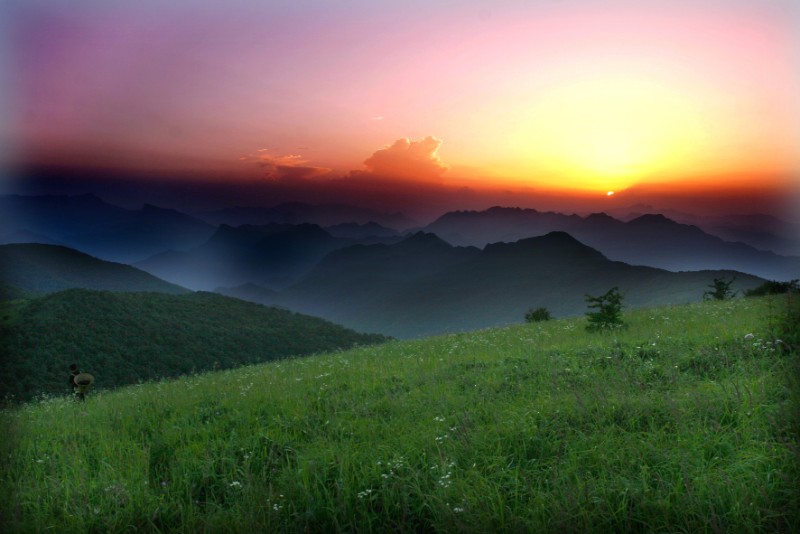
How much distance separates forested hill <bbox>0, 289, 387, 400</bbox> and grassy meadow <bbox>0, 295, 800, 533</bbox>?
40.0 meters

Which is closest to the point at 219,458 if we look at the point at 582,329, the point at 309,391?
the point at 309,391

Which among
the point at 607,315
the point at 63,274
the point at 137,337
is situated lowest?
the point at 137,337

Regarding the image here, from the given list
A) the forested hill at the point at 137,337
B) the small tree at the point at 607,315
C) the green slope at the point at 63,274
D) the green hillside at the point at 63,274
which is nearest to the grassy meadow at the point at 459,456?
the small tree at the point at 607,315

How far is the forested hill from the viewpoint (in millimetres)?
61031

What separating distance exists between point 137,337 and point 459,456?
3315 inches

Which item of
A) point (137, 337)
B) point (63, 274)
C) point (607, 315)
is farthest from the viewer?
point (63, 274)

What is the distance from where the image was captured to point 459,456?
542 cm

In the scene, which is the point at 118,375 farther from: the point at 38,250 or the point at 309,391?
the point at 38,250

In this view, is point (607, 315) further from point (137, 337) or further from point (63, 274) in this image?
point (63, 274)

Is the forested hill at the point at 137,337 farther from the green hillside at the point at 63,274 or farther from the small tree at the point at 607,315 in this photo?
the green hillside at the point at 63,274

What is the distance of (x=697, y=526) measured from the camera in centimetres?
388

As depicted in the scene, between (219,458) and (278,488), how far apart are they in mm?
1568

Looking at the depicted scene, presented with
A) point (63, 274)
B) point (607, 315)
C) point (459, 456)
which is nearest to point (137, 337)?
point (607, 315)

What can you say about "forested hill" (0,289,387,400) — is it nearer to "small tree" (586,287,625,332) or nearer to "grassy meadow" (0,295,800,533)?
"small tree" (586,287,625,332)
